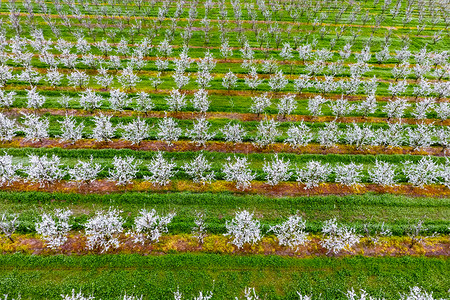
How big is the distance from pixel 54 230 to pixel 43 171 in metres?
6.06

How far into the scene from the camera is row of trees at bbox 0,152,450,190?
21.2 m

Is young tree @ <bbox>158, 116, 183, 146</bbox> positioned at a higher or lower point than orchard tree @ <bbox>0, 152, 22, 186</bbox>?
higher

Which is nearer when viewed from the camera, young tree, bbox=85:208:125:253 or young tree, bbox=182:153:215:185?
young tree, bbox=85:208:125:253

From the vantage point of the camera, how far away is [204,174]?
22672 millimetres

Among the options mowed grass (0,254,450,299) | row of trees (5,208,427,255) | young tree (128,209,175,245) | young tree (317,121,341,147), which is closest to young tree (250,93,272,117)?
young tree (317,121,341,147)

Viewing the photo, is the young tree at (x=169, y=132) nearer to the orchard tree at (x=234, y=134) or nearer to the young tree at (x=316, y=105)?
the orchard tree at (x=234, y=134)

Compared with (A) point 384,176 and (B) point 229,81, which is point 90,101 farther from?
(A) point 384,176

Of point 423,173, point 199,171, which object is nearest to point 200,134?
point 199,171

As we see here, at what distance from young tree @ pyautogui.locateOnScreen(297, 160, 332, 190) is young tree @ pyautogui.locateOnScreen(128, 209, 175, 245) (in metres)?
11.1

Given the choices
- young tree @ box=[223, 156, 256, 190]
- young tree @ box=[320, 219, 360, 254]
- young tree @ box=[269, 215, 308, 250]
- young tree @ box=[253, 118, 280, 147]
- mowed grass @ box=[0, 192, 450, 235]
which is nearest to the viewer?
young tree @ box=[320, 219, 360, 254]

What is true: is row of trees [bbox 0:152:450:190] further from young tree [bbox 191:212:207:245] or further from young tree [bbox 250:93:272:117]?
young tree [bbox 250:93:272:117]

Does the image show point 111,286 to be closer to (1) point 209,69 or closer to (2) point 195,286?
(2) point 195,286

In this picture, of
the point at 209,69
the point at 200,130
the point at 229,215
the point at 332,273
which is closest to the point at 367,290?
the point at 332,273

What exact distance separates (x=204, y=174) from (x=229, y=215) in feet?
14.4
